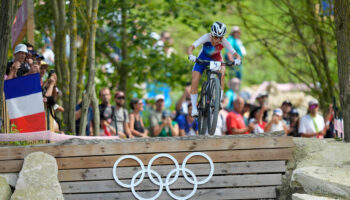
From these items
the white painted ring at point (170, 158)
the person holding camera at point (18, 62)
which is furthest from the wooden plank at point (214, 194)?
the person holding camera at point (18, 62)

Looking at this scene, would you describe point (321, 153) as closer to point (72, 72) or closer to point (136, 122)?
point (136, 122)

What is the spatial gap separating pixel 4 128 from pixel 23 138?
2.55 feet

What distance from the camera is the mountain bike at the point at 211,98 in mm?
10133

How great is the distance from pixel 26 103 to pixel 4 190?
166 centimetres

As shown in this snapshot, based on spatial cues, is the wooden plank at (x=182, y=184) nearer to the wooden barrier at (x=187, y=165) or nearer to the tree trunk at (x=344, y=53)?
the wooden barrier at (x=187, y=165)

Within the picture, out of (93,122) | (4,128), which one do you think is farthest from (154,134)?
(4,128)

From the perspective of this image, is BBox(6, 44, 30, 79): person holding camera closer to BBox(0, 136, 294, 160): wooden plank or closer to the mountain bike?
BBox(0, 136, 294, 160): wooden plank

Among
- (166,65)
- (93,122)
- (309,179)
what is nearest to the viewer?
(309,179)

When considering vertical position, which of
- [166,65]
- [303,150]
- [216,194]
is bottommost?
[216,194]

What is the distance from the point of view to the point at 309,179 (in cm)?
874

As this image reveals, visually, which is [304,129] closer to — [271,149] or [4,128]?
[271,149]

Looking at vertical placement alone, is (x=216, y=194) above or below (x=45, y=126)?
below

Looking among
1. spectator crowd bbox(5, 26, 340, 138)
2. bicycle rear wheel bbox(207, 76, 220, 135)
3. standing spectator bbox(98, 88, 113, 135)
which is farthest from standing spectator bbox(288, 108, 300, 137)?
bicycle rear wheel bbox(207, 76, 220, 135)

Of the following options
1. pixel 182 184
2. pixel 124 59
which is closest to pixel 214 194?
pixel 182 184
